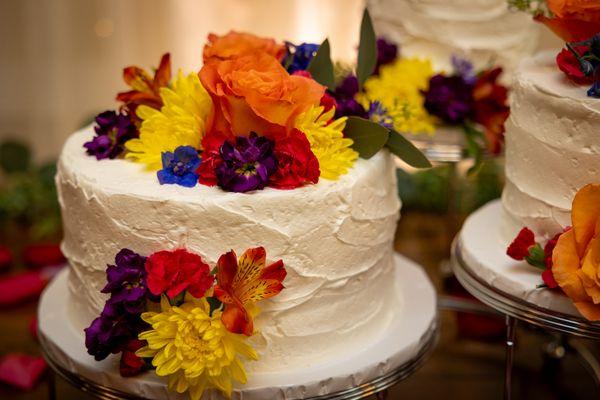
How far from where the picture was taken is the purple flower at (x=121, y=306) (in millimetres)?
1574

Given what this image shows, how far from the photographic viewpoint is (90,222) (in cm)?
170

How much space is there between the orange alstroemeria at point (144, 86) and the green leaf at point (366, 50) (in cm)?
42

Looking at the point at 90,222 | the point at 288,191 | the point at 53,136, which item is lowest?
the point at 53,136

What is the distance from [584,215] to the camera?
1588 mm

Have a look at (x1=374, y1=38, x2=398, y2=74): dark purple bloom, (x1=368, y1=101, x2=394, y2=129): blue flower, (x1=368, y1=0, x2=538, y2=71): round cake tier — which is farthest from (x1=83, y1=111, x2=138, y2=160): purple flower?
(x1=368, y1=0, x2=538, y2=71): round cake tier

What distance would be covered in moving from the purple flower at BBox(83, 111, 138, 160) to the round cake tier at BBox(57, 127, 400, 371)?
0.02m

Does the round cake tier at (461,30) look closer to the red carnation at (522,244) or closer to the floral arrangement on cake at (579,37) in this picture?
the floral arrangement on cake at (579,37)

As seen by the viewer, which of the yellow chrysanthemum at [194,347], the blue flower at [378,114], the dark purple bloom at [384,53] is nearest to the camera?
the yellow chrysanthemum at [194,347]

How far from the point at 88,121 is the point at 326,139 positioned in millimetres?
1954

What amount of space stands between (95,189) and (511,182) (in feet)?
2.90

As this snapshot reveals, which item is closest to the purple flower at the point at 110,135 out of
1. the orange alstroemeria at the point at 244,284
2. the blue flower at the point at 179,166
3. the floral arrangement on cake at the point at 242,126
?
the floral arrangement on cake at the point at 242,126

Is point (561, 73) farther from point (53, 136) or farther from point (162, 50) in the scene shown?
point (53, 136)

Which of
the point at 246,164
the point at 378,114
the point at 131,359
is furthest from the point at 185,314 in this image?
the point at 378,114

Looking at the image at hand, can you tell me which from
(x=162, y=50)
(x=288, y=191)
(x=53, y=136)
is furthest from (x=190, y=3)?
(x=288, y=191)
